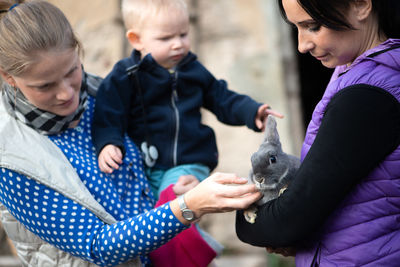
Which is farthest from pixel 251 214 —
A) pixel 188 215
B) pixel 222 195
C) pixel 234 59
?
pixel 234 59

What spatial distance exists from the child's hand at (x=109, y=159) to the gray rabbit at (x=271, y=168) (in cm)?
62

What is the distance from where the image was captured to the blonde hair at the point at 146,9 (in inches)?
88.4

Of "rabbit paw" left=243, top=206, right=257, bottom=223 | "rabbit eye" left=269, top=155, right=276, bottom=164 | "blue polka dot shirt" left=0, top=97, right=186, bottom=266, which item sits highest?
"rabbit eye" left=269, top=155, right=276, bottom=164

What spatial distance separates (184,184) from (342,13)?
1.01 metres

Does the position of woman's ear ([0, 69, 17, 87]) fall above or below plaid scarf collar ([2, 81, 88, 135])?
above

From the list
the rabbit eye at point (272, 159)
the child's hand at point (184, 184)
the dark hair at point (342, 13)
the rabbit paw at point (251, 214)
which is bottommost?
the child's hand at point (184, 184)

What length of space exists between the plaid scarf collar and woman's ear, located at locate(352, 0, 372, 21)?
3.71ft

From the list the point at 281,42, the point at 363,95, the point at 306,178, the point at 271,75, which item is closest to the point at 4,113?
the point at 306,178

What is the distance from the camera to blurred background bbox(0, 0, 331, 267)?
4.50 m

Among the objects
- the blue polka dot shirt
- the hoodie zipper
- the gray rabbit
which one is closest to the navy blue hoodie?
the hoodie zipper

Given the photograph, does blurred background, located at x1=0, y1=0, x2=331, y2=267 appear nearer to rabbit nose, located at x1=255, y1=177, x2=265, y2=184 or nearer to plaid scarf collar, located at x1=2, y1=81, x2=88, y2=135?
plaid scarf collar, located at x1=2, y1=81, x2=88, y2=135

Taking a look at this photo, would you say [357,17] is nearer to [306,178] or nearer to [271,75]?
[306,178]

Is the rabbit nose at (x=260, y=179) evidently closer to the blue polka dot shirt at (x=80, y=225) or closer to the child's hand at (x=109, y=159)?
the blue polka dot shirt at (x=80, y=225)

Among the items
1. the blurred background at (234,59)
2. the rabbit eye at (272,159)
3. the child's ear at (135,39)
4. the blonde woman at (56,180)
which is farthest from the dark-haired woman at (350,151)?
the blurred background at (234,59)
